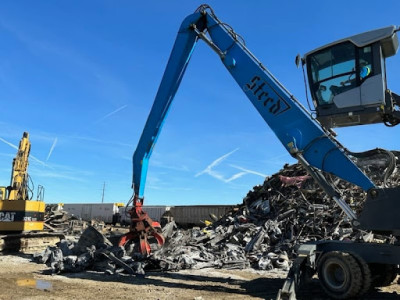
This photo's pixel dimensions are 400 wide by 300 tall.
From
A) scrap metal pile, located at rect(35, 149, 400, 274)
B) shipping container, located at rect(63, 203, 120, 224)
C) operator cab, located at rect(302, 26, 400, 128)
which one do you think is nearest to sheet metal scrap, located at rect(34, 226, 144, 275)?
scrap metal pile, located at rect(35, 149, 400, 274)

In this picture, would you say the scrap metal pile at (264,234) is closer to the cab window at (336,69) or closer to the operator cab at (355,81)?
the operator cab at (355,81)

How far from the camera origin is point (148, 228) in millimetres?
12148

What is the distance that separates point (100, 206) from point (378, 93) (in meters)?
40.8

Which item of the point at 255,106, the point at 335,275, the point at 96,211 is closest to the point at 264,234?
the point at 255,106

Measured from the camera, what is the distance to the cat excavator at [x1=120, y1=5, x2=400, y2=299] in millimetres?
7574

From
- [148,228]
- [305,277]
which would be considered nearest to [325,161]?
[305,277]

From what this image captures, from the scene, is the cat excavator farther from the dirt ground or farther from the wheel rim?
the dirt ground

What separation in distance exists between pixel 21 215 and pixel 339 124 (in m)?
13.4

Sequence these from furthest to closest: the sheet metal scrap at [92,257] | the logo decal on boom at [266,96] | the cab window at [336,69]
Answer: the sheet metal scrap at [92,257] < the logo decal on boom at [266,96] < the cab window at [336,69]

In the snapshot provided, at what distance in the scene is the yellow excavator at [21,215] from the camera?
52.7 feet

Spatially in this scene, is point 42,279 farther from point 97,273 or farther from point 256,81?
point 256,81

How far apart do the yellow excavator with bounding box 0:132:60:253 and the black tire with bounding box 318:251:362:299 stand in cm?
1273

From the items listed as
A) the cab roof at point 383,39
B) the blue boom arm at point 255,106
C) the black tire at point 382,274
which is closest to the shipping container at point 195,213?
the blue boom arm at point 255,106

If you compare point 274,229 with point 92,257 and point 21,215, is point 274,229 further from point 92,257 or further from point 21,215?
point 21,215
